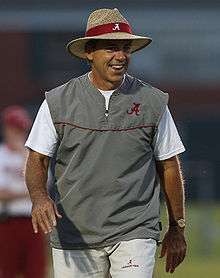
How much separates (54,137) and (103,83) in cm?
40

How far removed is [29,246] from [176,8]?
4037 cm

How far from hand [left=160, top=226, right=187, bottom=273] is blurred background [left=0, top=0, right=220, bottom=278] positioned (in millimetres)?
36689

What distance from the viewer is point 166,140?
7.49 metres

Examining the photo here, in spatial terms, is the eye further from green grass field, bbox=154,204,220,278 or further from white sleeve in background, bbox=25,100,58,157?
green grass field, bbox=154,204,220,278

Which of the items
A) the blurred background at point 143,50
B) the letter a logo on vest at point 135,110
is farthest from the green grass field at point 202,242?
the blurred background at point 143,50

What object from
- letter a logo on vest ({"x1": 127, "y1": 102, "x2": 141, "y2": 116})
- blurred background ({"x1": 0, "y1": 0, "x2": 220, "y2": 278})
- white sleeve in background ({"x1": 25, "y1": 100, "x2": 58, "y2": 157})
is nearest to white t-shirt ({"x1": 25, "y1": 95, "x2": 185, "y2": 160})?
white sleeve in background ({"x1": 25, "y1": 100, "x2": 58, "y2": 157})

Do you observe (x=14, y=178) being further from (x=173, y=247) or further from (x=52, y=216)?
(x=52, y=216)

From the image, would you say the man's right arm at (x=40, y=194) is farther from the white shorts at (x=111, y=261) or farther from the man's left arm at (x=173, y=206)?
the man's left arm at (x=173, y=206)

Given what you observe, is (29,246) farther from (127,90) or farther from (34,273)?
(127,90)

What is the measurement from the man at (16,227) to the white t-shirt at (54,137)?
442 cm

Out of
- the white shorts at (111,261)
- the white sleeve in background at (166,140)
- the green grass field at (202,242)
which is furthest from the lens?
the green grass field at (202,242)

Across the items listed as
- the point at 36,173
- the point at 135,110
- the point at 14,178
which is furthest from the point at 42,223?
the point at 14,178

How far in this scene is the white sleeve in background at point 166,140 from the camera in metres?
7.47

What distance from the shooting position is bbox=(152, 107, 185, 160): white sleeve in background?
7473mm
